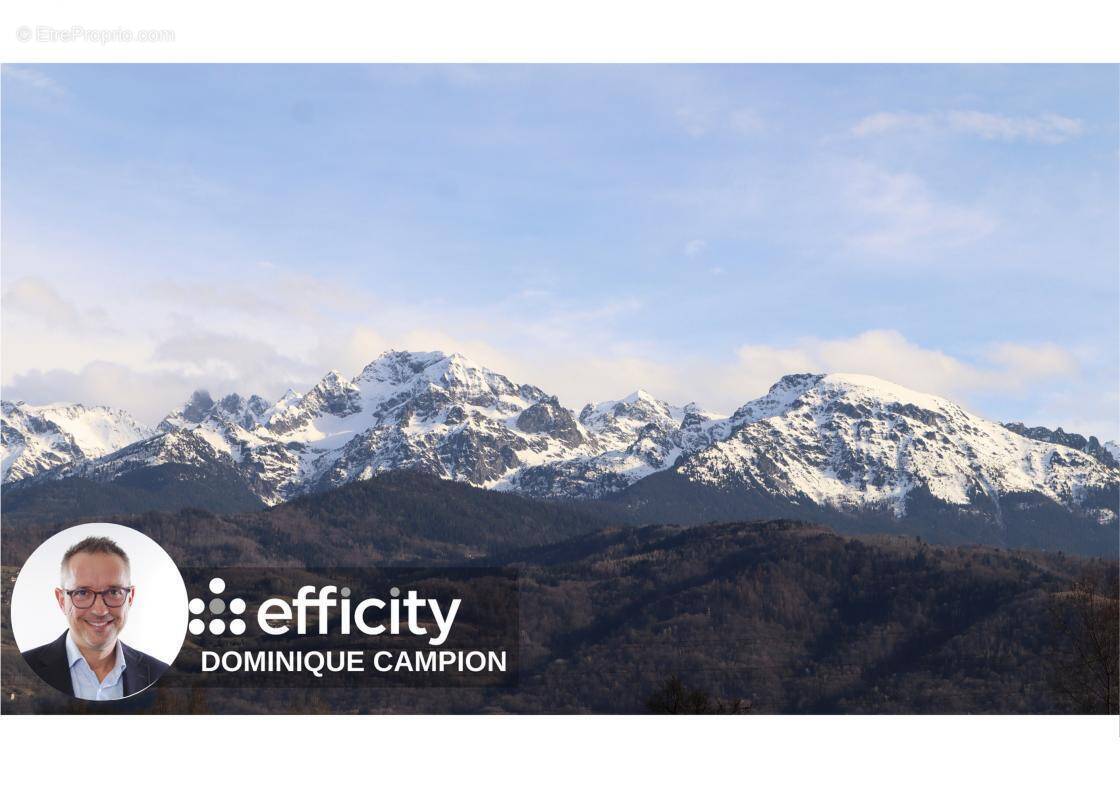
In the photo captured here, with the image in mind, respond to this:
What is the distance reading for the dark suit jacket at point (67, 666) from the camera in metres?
59.9

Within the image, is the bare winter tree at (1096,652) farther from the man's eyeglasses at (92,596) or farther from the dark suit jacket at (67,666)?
the man's eyeglasses at (92,596)

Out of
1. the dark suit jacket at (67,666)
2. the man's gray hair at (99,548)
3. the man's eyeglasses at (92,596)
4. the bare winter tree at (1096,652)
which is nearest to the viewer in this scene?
the man's eyeglasses at (92,596)

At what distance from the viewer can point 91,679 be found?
60719 mm

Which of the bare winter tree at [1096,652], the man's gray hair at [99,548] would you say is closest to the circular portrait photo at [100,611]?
the man's gray hair at [99,548]

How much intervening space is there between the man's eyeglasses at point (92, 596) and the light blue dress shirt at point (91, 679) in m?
2.17

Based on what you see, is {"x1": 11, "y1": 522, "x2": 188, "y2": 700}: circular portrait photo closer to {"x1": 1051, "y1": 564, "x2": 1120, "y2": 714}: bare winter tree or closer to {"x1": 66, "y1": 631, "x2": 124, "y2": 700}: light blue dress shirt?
{"x1": 66, "y1": 631, "x2": 124, "y2": 700}: light blue dress shirt

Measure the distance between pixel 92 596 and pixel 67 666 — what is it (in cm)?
446

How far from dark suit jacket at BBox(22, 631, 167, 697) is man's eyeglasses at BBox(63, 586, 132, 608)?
2.31 m

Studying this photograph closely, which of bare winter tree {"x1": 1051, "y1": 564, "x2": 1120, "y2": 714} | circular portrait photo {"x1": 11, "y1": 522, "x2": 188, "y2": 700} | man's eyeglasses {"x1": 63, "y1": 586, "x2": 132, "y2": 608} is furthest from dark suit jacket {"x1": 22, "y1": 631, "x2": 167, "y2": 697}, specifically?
bare winter tree {"x1": 1051, "y1": 564, "x2": 1120, "y2": 714}

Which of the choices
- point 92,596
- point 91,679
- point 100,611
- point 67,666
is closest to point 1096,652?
point 100,611

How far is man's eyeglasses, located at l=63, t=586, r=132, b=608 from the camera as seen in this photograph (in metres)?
58.5
